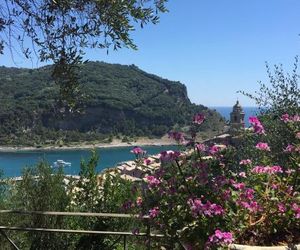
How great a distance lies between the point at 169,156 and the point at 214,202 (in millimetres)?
384

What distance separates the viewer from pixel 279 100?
7262 millimetres

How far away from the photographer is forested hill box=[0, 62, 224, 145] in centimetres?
11806

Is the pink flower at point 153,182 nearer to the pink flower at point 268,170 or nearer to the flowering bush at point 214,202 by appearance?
the flowering bush at point 214,202

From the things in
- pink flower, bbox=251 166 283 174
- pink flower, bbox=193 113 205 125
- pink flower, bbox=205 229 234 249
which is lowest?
pink flower, bbox=205 229 234 249

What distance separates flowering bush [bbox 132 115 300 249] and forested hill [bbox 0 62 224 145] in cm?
10523

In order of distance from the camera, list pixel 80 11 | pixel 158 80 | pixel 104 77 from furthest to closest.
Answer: pixel 158 80
pixel 104 77
pixel 80 11

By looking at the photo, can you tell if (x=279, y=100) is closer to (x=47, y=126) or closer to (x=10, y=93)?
(x=47, y=126)

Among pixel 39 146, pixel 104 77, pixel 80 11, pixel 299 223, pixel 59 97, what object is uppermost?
pixel 104 77

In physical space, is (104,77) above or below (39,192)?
above

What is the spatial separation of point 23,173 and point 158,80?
173 metres

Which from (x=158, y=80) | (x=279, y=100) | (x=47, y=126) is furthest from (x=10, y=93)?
(x=279, y=100)

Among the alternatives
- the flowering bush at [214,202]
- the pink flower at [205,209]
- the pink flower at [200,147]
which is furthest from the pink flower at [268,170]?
the pink flower at [205,209]

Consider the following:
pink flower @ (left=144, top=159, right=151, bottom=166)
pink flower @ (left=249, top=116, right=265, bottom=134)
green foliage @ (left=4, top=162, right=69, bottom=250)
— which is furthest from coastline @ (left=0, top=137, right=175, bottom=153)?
pink flower @ (left=249, top=116, right=265, bottom=134)

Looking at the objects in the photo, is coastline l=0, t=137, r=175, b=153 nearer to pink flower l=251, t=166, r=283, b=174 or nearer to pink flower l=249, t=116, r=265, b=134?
pink flower l=251, t=166, r=283, b=174
